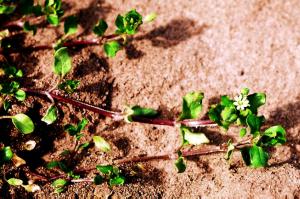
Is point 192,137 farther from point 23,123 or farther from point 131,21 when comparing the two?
point 23,123

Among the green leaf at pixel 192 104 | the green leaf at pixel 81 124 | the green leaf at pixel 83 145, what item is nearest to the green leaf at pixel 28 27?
the green leaf at pixel 81 124

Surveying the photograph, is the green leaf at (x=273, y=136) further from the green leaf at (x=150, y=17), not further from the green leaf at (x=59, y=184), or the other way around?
the green leaf at (x=59, y=184)

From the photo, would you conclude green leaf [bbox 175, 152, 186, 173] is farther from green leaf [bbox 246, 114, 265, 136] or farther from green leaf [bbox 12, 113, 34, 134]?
green leaf [bbox 12, 113, 34, 134]

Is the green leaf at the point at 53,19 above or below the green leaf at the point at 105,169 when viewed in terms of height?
above

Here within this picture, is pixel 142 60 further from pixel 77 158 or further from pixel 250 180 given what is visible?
pixel 250 180

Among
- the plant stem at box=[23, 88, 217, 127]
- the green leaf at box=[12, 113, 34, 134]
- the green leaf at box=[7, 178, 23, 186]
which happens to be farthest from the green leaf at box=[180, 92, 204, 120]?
the green leaf at box=[7, 178, 23, 186]

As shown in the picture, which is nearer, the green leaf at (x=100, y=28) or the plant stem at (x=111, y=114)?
the plant stem at (x=111, y=114)

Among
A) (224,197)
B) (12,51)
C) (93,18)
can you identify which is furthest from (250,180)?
(12,51)
